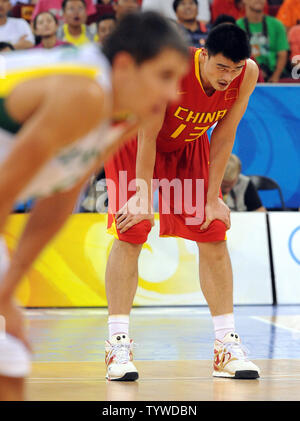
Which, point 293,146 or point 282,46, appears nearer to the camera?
point 293,146

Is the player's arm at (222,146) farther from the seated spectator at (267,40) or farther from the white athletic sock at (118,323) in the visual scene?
the seated spectator at (267,40)

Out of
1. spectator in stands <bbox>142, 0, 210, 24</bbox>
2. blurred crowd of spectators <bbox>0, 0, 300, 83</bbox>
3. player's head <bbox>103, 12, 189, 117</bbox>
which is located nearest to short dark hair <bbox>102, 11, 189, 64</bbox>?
player's head <bbox>103, 12, 189, 117</bbox>

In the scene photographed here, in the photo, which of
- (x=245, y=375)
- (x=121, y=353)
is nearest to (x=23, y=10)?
(x=121, y=353)

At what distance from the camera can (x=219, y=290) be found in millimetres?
4367

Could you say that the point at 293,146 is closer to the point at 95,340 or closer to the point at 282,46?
the point at 282,46

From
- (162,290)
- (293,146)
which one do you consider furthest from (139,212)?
(293,146)

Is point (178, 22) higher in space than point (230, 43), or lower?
higher

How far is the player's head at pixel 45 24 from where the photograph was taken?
10.2 metres

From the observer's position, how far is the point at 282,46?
1023 centimetres

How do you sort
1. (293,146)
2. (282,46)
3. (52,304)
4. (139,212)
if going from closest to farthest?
(139,212), (52,304), (293,146), (282,46)

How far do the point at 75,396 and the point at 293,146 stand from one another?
6.08 meters

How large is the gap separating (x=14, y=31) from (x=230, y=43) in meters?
7.44

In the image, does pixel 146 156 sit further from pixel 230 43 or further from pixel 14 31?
pixel 14 31

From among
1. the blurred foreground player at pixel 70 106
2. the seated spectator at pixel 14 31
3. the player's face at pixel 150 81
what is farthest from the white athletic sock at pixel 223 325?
the seated spectator at pixel 14 31
